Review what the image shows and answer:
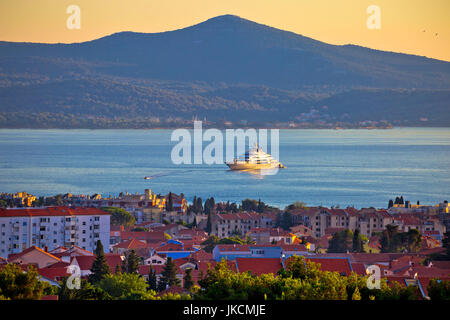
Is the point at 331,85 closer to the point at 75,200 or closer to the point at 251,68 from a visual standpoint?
the point at 251,68

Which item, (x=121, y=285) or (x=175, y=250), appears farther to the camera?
(x=175, y=250)

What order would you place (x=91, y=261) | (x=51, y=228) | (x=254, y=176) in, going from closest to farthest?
(x=91, y=261) → (x=51, y=228) → (x=254, y=176)

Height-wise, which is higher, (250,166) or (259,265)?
(259,265)

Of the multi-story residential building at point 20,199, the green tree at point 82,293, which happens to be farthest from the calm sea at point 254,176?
the green tree at point 82,293

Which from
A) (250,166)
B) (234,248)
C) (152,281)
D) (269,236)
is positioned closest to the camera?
(152,281)

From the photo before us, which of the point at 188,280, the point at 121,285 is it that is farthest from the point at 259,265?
the point at 121,285

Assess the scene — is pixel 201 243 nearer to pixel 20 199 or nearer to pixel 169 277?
pixel 169 277

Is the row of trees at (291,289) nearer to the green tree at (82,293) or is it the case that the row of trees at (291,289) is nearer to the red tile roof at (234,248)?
the green tree at (82,293)
